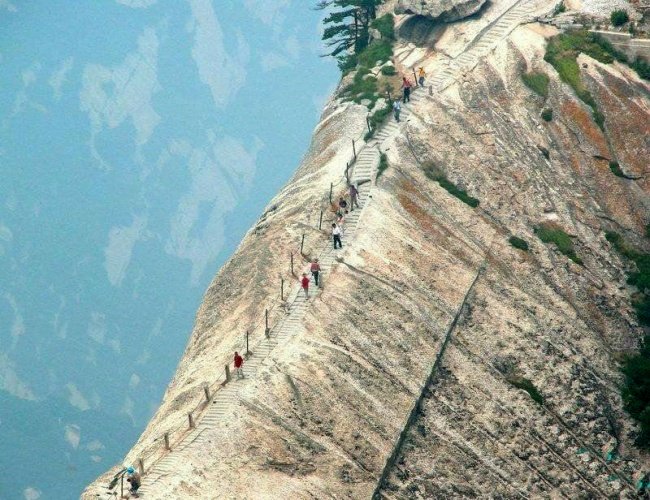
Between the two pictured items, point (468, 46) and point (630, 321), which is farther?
point (468, 46)

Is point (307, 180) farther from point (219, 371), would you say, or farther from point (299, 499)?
point (299, 499)

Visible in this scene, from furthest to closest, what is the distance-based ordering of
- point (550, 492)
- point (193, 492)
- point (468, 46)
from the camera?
point (468, 46) < point (550, 492) < point (193, 492)

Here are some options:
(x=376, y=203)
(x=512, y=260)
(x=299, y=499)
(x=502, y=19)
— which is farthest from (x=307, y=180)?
(x=299, y=499)

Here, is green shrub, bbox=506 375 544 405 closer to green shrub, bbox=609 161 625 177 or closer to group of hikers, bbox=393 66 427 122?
green shrub, bbox=609 161 625 177

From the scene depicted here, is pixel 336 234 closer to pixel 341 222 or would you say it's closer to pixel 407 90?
pixel 341 222

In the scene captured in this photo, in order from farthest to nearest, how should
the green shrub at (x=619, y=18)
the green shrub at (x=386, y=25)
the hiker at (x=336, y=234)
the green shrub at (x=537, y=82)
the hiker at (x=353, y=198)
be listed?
the green shrub at (x=386, y=25) < the green shrub at (x=619, y=18) < the green shrub at (x=537, y=82) < the hiker at (x=353, y=198) < the hiker at (x=336, y=234)

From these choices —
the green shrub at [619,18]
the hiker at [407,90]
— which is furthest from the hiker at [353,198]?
the green shrub at [619,18]

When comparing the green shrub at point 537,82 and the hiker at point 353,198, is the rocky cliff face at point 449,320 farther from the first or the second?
the hiker at point 353,198
